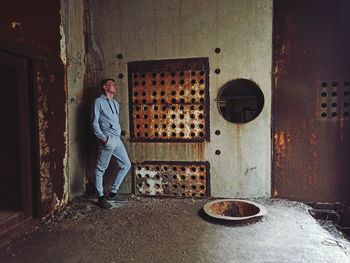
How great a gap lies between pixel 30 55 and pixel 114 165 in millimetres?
2136

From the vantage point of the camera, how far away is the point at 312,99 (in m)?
4.20

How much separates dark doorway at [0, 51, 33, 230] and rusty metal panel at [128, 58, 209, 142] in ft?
5.35

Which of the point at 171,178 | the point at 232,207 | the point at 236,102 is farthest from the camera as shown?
the point at 236,102

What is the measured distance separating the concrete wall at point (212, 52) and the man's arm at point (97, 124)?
584 mm

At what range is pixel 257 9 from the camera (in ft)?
13.9

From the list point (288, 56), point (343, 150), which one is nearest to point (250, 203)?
point (343, 150)

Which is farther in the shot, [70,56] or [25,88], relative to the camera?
[70,56]

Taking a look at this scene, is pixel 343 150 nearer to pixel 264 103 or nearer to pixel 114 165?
pixel 264 103

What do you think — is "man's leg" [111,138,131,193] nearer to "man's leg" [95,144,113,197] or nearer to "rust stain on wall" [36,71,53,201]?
"man's leg" [95,144,113,197]

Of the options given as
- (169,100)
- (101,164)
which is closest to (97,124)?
(101,164)

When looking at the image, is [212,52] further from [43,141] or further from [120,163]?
[43,141]

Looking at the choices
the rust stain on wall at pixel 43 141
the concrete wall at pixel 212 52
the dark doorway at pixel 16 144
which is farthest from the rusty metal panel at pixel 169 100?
the dark doorway at pixel 16 144

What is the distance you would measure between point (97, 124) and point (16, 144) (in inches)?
41.8

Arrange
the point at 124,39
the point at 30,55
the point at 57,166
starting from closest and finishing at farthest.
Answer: the point at 30,55
the point at 57,166
the point at 124,39
